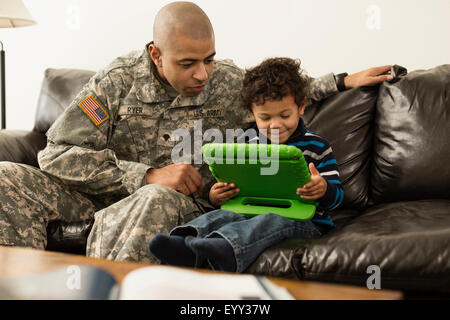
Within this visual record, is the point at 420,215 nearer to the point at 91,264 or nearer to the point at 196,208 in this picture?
the point at 196,208

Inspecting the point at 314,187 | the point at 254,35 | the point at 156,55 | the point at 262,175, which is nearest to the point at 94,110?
the point at 156,55

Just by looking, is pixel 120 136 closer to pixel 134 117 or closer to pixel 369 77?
pixel 134 117

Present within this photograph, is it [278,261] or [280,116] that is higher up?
[280,116]

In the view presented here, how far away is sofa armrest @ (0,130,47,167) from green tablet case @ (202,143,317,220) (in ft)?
3.37

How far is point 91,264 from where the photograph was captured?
2.66 ft

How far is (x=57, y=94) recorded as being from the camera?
2.21m

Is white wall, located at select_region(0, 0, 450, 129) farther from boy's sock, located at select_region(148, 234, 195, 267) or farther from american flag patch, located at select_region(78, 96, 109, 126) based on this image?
boy's sock, located at select_region(148, 234, 195, 267)

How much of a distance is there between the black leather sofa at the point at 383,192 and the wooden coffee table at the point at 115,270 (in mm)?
411

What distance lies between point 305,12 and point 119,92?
950 mm

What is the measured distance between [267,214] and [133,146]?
633 mm

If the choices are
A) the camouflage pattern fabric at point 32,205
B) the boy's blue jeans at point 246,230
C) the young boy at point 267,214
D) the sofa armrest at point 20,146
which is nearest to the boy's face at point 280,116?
the young boy at point 267,214

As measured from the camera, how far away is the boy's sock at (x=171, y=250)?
1.08m

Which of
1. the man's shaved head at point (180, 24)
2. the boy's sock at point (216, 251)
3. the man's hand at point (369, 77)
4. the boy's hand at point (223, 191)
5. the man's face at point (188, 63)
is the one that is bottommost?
the boy's sock at point (216, 251)

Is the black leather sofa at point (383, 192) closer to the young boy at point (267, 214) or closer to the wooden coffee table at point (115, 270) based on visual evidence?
the young boy at point (267, 214)
